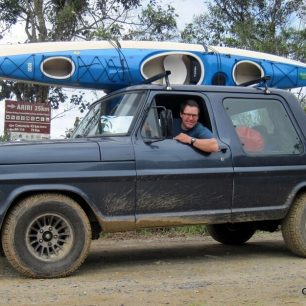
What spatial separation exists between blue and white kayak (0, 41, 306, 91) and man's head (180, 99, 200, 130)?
1.21 metres

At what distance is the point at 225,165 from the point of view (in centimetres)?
652

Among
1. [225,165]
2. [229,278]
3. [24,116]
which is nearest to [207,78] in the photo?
[225,165]

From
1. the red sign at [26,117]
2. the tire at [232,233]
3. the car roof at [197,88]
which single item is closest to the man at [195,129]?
the car roof at [197,88]

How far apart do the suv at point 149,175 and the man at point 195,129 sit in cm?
10

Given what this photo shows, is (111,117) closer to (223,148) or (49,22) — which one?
(223,148)

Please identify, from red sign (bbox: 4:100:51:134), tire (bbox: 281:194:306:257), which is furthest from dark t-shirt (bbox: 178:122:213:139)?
red sign (bbox: 4:100:51:134)

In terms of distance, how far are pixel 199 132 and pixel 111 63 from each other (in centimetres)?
192

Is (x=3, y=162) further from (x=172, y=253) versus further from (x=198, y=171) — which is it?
(x=172, y=253)

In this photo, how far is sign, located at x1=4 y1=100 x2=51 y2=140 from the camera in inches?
402

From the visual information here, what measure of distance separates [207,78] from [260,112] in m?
1.15

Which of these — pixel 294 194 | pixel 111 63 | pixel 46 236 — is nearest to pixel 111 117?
pixel 111 63

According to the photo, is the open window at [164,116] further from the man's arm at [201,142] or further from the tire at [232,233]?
the tire at [232,233]

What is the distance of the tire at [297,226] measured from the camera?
6.89m

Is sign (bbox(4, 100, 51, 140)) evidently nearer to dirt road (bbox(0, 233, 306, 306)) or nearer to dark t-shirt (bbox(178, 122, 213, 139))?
dirt road (bbox(0, 233, 306, 306))
